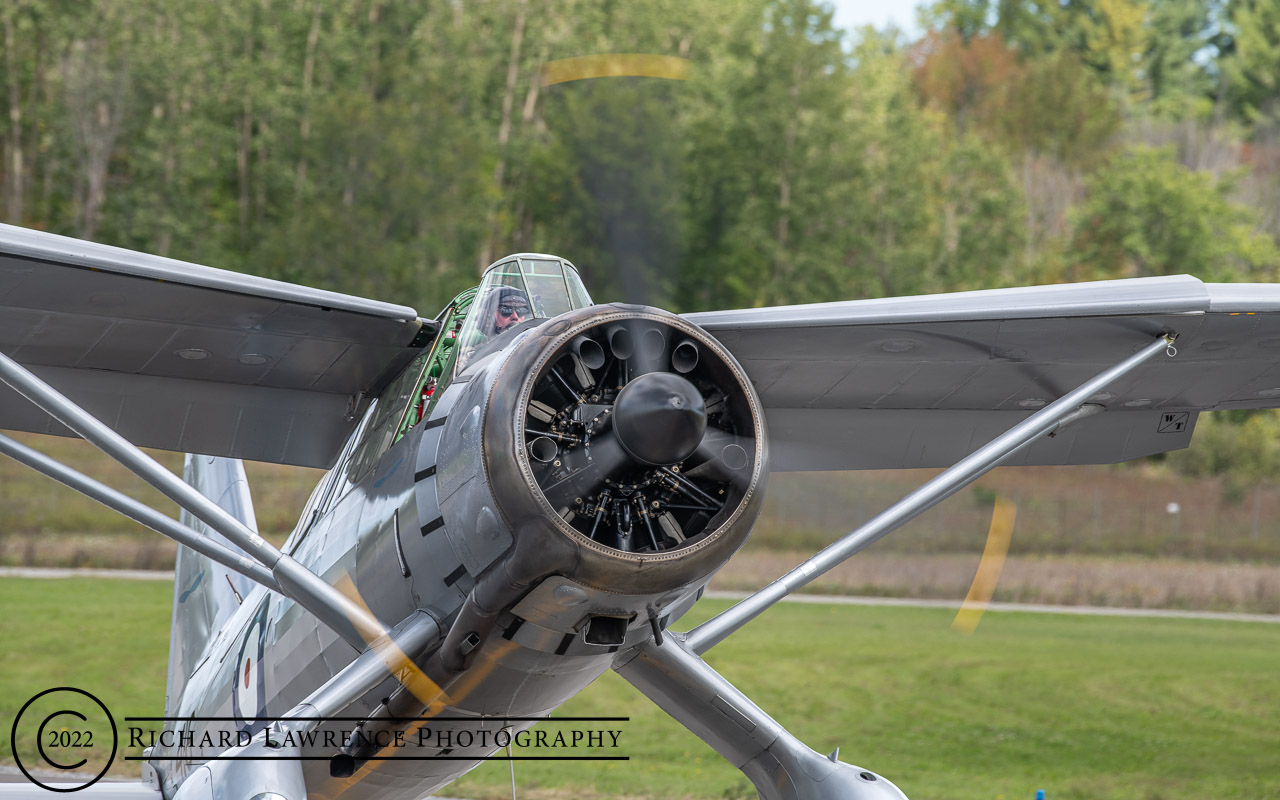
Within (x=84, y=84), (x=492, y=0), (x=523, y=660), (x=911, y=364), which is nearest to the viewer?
(x=523, y=660)

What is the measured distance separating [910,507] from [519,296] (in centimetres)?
246

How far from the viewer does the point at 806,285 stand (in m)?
42.6

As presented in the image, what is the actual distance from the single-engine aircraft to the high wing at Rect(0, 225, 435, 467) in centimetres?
2

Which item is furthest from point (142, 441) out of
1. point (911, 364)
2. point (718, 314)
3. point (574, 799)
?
point (574, 799)

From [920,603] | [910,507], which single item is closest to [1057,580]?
[920,603]

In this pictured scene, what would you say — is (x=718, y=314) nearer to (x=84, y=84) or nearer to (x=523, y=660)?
(x=523, y=660)

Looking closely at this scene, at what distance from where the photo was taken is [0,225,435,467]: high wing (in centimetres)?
644

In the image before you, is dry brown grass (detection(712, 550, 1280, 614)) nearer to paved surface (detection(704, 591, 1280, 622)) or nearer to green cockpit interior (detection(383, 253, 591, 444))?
paved surface (detection(704, 591, 1280, 622))

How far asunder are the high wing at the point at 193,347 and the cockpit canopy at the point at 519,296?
678mm

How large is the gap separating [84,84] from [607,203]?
41293 millimetres

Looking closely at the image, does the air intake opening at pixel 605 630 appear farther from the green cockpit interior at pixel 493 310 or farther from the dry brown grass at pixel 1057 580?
the dry brown grass at pixel 1057 580

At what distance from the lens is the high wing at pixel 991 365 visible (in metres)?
7.08

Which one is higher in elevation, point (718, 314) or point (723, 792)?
point (718, 314)

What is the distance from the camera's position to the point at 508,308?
5.80m
